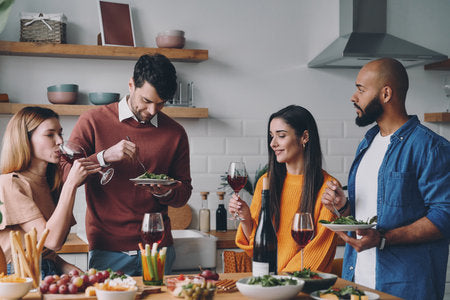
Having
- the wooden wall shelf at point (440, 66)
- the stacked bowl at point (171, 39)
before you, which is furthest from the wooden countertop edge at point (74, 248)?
the wooden wall shelf at point (440, 66)

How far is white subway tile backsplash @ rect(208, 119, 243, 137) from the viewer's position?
4.31 metres

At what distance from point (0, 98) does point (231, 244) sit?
1847 millimetres

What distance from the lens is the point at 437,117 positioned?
14.6 ft

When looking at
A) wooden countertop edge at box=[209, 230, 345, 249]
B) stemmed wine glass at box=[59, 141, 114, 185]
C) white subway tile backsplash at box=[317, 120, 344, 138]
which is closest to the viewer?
stemmed wine glass at box=[59, 141, 114, 185]

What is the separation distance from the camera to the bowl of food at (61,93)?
152 inches

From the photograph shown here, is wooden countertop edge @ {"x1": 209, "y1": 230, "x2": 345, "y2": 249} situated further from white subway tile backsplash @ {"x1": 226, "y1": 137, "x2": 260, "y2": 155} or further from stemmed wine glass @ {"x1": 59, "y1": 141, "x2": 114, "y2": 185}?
stemmed wine glass @ {"x1": 59, "y1": 141, "x2": 114, "y2": 185}

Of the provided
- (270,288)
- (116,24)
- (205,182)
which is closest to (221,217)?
(205,182)

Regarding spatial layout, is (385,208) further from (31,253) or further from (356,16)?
(356,16)

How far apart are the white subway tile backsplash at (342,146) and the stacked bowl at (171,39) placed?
146cm

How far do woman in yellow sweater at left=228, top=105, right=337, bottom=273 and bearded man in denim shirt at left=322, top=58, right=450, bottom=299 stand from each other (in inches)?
5.2

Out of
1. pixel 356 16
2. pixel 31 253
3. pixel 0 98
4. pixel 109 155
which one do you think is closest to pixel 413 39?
pixel 356 16

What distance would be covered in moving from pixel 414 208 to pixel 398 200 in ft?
0.25

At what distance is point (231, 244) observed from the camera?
3.64m

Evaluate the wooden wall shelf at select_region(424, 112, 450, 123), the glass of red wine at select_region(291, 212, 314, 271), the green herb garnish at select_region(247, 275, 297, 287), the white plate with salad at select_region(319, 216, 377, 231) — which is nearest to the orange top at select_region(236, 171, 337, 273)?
the white plate with salad at select_region(319, 216, 377, 231)
